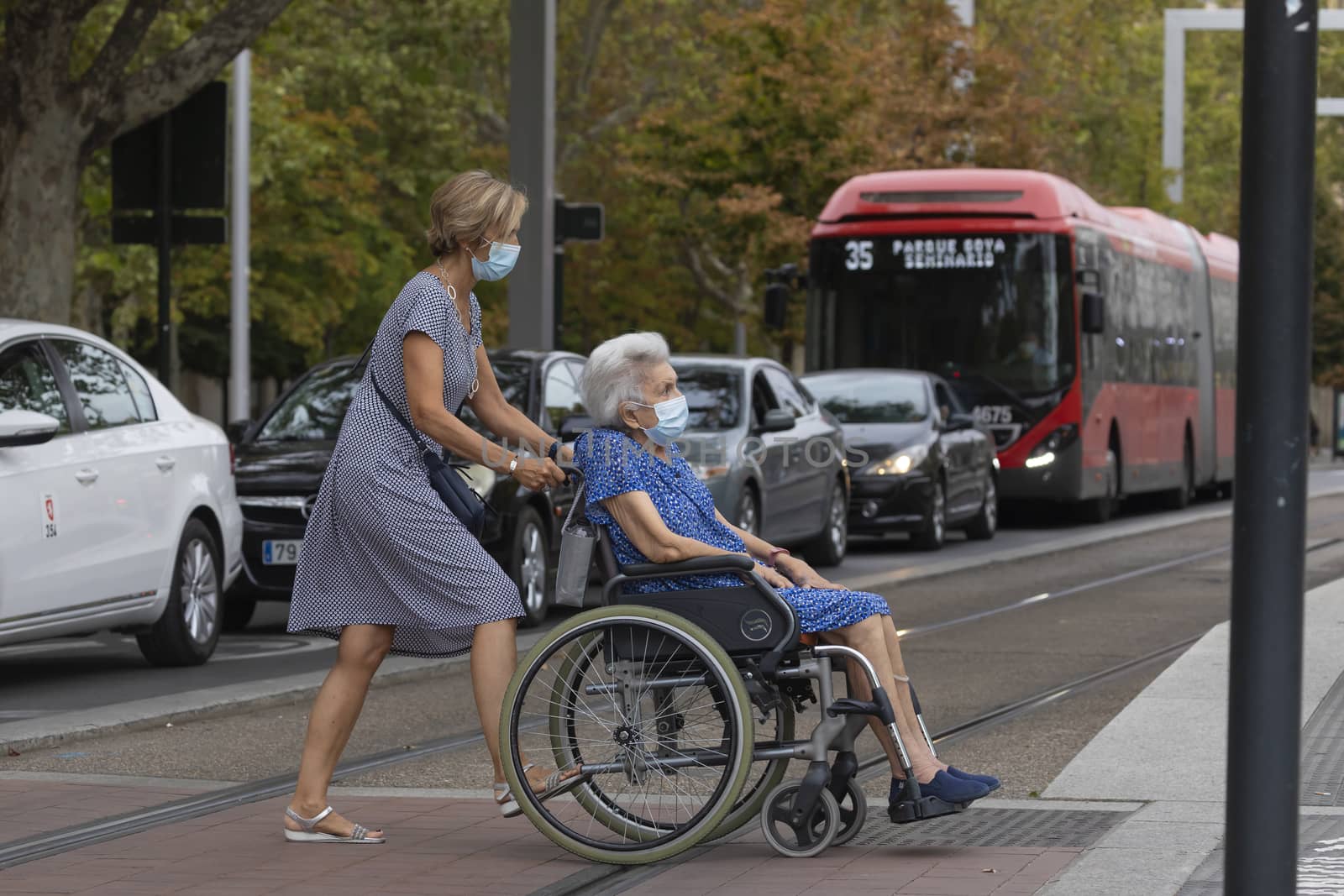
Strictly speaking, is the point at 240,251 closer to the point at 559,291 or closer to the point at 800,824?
the point at 559,291

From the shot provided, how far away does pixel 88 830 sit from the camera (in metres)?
6.89

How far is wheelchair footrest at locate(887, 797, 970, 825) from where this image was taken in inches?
239

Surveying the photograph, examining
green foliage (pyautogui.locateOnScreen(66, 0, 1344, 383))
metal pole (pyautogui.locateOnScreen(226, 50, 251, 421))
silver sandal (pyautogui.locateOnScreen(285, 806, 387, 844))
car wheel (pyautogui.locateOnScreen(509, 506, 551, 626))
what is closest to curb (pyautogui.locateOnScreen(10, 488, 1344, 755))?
car wheel (pyautogui.locateOnScreen(509, 506, 551, 626))

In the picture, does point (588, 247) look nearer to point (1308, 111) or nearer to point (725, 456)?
point (725, 456)

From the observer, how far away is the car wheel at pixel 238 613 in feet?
45.1

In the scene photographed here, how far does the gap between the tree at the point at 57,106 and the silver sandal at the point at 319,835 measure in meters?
9.22

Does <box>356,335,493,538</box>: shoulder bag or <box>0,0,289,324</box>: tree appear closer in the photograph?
<box>356,335,493,538</box>: shoulder bag

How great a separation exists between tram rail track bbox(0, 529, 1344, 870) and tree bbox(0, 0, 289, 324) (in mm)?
7148

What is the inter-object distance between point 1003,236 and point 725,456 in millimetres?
7923

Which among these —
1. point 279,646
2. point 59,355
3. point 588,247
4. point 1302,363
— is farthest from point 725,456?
point 588,247

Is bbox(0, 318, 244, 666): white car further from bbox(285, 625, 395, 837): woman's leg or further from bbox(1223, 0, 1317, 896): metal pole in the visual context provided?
bbox(1223, 0, 1317, 896): metal pole

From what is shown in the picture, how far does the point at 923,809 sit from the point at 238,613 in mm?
8356

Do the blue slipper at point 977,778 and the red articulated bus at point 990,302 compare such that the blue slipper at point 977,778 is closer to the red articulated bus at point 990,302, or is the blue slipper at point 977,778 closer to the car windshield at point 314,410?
the car windshield at point 314,410

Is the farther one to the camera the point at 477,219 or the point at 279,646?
the point at 279,646
